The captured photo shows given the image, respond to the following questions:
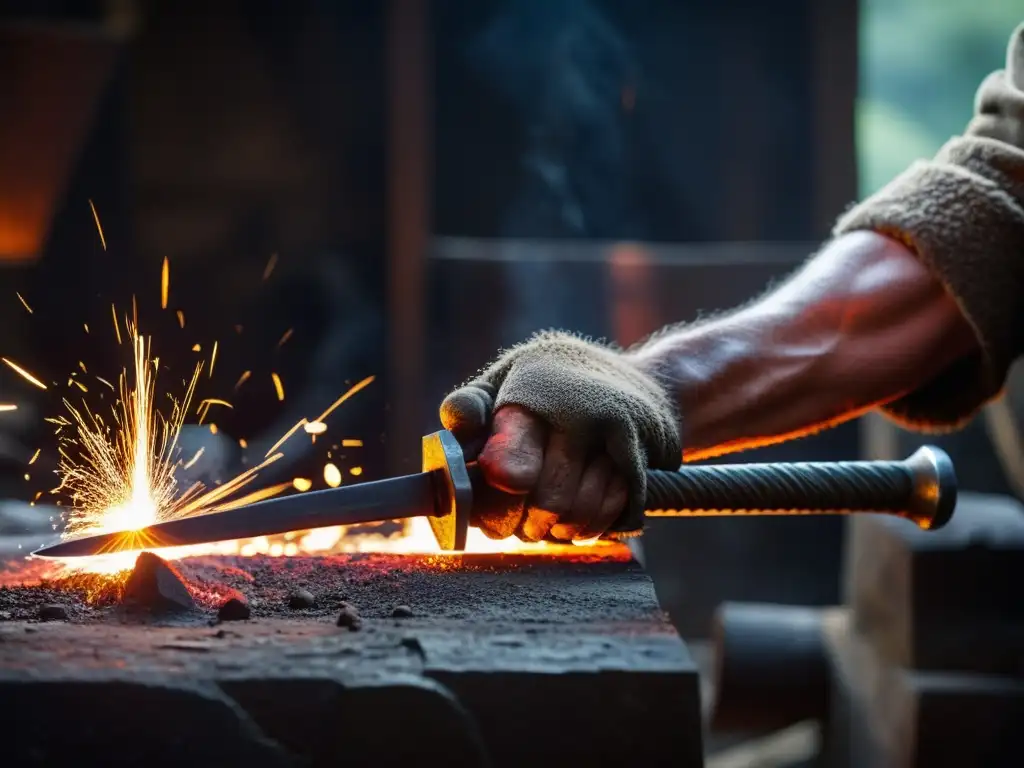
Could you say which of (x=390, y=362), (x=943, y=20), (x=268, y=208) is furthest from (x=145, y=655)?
(x=943, y=20)

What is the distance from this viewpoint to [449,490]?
1.44 meters

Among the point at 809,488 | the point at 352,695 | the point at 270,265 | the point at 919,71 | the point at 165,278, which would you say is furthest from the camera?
the point at 919,71

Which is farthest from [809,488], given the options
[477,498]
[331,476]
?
[331,476]

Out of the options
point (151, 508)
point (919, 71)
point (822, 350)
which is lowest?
point (151, 508)

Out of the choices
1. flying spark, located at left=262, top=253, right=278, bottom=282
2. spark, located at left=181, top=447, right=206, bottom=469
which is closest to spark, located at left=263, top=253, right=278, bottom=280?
flying spark, located at left=262, top=253, right=278, bottom=282

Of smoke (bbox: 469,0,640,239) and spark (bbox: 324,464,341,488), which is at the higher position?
smoke (bbox: 469,0,640,239)

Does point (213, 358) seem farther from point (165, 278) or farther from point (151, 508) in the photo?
point (151, 508)

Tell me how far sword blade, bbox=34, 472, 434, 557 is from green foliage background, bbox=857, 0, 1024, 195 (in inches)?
284

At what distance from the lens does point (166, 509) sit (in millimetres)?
1884

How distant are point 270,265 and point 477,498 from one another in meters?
3.12

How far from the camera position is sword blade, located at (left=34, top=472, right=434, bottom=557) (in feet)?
4.64

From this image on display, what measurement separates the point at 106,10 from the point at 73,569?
3.79m

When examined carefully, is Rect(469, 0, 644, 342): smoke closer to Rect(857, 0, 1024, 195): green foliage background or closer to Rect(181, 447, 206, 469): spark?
Rect(181, 447, 206, 469): spark

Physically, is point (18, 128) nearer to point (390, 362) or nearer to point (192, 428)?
point (390, 362)
